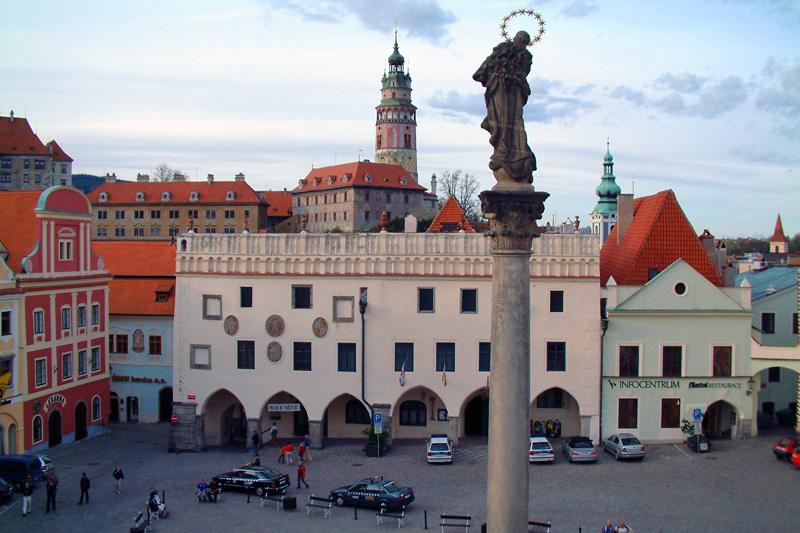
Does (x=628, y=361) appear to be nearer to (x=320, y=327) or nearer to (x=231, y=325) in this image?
(x=320, y=327)

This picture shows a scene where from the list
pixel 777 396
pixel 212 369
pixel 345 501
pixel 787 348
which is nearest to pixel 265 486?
pixel 345 501

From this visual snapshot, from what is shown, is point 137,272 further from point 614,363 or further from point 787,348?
point 787,348

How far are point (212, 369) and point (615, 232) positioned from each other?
25.6 m

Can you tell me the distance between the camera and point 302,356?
38312mm

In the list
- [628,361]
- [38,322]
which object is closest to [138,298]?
[38,322]

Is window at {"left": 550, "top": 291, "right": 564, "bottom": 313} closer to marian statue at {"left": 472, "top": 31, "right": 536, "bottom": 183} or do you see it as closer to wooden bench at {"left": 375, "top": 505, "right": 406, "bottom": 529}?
wooden bench at {"left": 375, "top": 505, "right": 406, "bottom": 529}

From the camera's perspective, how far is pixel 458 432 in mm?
37844

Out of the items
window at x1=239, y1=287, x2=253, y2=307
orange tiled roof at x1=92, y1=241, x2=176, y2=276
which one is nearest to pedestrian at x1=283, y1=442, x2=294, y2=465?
window at x1=239, y1=287, x2=253, y2=307

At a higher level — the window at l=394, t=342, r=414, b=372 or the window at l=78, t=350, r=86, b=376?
the window at l=394, t=342, r=414, b=372

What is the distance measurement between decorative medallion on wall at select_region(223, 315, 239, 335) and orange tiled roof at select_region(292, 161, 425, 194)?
88.3 m

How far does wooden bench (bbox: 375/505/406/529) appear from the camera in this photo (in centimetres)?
2623

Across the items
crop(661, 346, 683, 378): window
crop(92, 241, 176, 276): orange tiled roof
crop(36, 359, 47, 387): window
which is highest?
crop(92, 241, 176, 276): orange tiled roof

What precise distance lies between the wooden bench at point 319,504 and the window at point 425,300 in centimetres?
1189

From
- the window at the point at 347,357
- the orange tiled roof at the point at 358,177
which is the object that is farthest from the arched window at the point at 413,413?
the orange tiled roof at the point at 358,177
